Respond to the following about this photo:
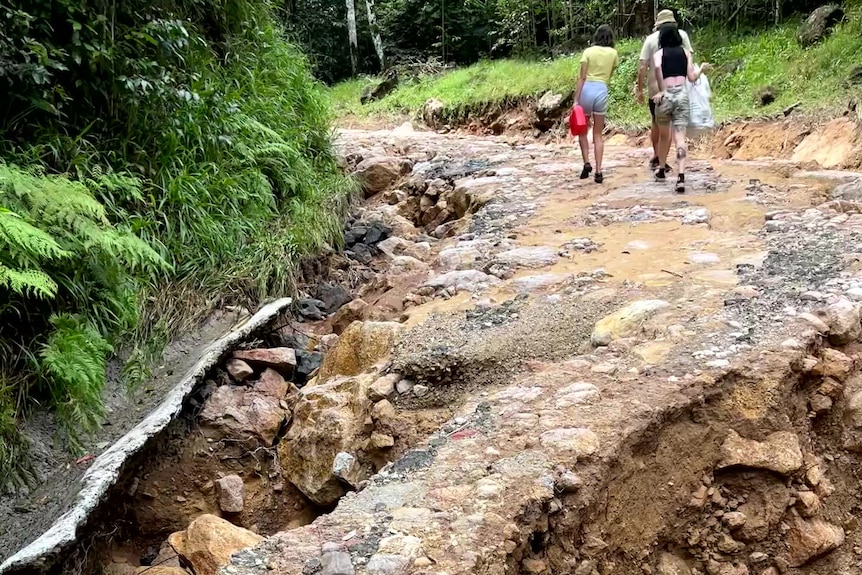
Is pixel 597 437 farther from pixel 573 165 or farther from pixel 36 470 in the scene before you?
pixel 573 165

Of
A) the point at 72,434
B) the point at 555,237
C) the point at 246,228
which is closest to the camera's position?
the point at 72,434

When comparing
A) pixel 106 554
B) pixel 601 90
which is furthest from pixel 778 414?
pixel 601 90

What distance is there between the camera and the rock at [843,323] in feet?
9.06

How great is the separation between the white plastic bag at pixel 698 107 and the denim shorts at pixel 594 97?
0.80 meters

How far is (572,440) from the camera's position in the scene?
2.26 m

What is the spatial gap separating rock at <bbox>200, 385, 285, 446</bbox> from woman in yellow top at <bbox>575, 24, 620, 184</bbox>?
156 inches

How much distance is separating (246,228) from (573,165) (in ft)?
12.3

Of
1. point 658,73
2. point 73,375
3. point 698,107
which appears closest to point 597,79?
point 658,73

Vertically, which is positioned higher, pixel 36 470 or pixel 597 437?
pixel 597 437

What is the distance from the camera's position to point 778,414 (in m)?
2.49

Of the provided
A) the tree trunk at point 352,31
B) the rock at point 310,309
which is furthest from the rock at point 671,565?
the tree trunk at point 352,31

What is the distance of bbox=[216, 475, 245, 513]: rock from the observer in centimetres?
326

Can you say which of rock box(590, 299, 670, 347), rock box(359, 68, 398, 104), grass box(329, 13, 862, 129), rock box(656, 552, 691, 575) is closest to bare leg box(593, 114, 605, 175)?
grass box(329, 13, 862, 129)

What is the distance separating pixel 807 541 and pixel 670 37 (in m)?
4.42
